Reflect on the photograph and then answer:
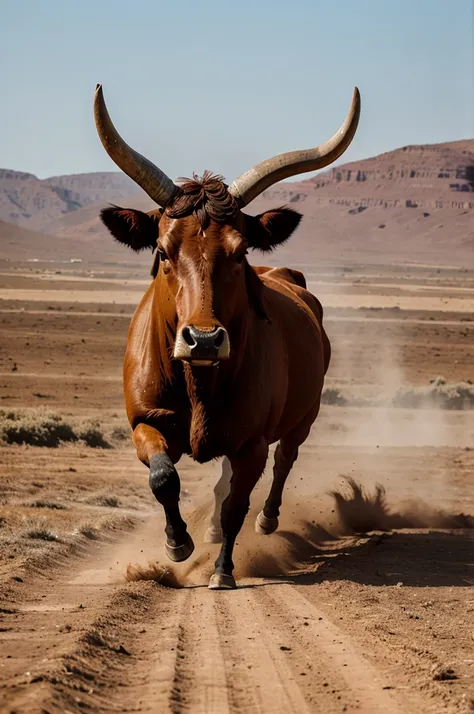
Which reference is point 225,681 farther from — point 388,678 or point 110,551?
point 110,551

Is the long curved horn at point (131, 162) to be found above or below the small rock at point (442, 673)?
above

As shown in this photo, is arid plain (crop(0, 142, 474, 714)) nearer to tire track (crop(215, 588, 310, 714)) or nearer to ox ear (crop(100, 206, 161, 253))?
tire track (crop(215, 588, 310, 714))

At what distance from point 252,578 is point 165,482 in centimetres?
151

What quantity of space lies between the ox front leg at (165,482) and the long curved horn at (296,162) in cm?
193

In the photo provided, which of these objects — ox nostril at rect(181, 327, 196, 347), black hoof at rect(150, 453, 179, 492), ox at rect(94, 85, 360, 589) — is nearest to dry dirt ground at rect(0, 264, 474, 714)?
black hoof at rect(150, 453, 179, 492)

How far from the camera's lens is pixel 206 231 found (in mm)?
8242

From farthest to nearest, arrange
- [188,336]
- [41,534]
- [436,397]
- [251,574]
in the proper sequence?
[436,397]
[41,534]
[251,574]
[188,336]

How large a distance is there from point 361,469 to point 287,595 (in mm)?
9094

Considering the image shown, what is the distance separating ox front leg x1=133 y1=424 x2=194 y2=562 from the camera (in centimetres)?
826

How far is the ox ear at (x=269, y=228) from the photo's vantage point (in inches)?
363

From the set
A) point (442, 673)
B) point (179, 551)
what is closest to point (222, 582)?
point (179, 551)

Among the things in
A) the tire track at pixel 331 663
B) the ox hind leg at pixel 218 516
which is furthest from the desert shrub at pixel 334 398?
the tire track at pixel 331 663

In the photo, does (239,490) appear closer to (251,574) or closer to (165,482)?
(165,482)

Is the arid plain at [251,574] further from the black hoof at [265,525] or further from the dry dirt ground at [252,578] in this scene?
the black hoof at [265,525]
